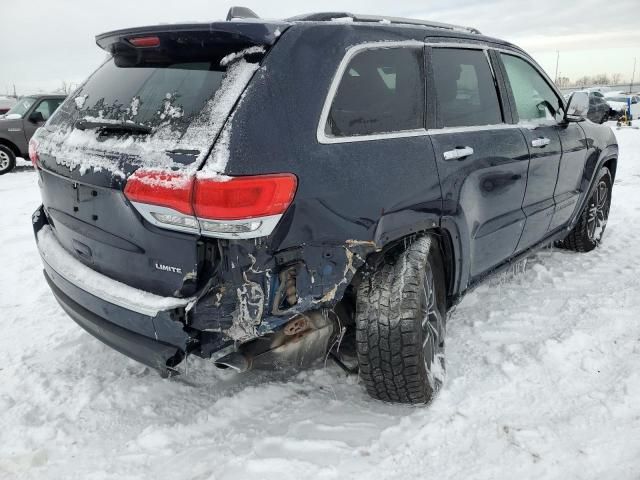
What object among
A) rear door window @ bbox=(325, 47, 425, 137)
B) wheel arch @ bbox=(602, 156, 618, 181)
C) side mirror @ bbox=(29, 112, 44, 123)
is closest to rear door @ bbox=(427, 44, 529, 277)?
rear door window @ bbox=(325, 47, 425, 137)

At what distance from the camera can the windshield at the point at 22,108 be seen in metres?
10.9

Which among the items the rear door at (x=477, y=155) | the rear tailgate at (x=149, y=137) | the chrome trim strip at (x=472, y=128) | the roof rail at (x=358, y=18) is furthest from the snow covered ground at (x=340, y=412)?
the roof rail at (x=358, y=18)

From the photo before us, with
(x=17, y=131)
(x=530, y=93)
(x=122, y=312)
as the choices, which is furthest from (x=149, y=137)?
(x=17, y=131)

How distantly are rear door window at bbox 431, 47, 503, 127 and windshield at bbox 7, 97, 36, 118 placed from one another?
10466mm

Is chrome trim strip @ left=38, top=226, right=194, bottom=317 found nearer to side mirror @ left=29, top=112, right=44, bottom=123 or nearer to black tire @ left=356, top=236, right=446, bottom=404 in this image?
black tire @ left=356, top=236, right=446, bottom=404

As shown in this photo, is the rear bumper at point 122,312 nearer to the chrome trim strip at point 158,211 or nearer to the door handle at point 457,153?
the chrome trim strip at point 158,211

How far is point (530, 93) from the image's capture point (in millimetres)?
3654

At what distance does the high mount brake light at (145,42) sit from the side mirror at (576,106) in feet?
9.54

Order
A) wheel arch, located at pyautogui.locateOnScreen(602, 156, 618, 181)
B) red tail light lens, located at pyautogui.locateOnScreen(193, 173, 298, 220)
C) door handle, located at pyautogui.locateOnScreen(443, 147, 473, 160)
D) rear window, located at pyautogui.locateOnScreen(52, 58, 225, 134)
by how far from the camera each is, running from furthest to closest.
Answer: wheel arch, located at pyautogui.locateOnScreen(602, 156, 618, 181)
door handle, located at pyautogui.locateOnScreen(443, 147, 473, 160)
rear window, located at pyautogui.locateOnScreen(52, 58, 225, 134)
red tail light lens, located at pyautogui.locateOnScreen(193, 173, 298, 220)

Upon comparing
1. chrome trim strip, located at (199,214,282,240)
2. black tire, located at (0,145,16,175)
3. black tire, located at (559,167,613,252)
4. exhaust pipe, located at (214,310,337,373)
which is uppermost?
chrome trim strip, located at (199,214,282,240)

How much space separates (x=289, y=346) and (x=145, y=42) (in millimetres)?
1415

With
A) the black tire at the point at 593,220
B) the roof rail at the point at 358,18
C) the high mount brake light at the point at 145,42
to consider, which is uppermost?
the roof rail at the point at 358,18

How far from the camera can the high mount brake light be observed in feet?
7.29

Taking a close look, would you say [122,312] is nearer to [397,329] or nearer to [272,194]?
[272,194]
